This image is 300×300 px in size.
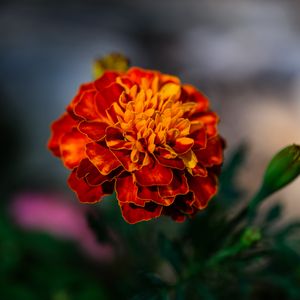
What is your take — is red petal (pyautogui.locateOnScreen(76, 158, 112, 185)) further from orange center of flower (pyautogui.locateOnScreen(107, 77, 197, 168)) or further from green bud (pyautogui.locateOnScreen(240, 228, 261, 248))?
green bud (pyautogui.locateOnScreen(240, 228, 261, 248))

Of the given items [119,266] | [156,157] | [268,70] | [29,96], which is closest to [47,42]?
[29,96]

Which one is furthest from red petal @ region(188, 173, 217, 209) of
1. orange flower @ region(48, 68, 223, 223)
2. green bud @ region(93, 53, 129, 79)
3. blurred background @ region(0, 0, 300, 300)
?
blurred background @ region(0, 0, 300, 300)

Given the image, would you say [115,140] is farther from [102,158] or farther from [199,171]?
[199,171]

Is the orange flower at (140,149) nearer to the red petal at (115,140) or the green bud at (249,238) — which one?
the red petal at (115,140)

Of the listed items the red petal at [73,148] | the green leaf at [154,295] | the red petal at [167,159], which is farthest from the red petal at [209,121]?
the green leaf at [154,295]

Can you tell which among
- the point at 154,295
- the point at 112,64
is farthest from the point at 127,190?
the point at 112,64

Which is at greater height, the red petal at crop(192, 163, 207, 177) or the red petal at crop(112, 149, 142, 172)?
the red petal at crop(112, 149, 142, 172)
